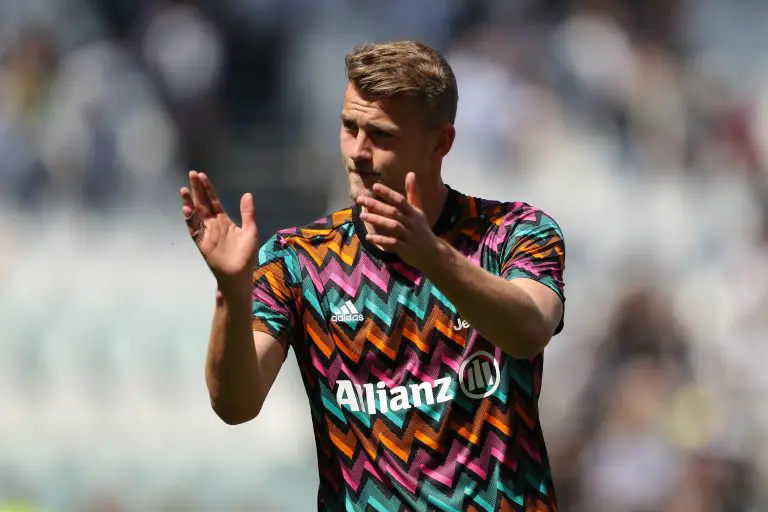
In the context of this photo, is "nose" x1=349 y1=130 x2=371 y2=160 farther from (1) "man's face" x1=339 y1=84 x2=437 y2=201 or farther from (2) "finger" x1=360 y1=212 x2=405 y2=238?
(2) "finger" x1=360 y1=212 x2=405 y2=238

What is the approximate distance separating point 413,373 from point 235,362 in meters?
0.55

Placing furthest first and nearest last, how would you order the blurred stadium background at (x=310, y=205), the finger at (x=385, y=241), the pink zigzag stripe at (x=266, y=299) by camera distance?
1. the blurred stadium background at (x=310, y=205)
2. the pink zigzag stripe at (x=266, y=299)
3. the finger at (x=385, y=241)

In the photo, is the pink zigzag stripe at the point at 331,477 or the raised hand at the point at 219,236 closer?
the raised hand at the point at 219,236

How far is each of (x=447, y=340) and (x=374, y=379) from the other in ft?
0.78

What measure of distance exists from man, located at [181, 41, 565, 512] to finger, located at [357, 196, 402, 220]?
42cm

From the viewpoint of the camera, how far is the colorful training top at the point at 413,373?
3.32 meters

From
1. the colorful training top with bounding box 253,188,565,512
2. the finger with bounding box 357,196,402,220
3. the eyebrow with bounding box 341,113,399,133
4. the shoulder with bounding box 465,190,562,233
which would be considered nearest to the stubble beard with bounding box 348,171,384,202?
the eyebrow with bounding box 341,113,399,133

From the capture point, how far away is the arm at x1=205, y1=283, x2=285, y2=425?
302 centimetres

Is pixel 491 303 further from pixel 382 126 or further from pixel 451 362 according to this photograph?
pixel 382 126

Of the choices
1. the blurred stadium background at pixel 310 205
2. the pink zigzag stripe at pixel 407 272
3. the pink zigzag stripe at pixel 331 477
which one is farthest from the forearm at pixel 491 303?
the blurred stadium background at pixel 310 205

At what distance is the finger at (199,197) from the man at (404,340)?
127mm

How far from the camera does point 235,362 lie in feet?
10.1

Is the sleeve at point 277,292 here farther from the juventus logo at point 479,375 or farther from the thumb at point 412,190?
the thumb at point 412,190

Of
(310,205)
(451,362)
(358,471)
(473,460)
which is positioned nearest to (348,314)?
(451,362)
